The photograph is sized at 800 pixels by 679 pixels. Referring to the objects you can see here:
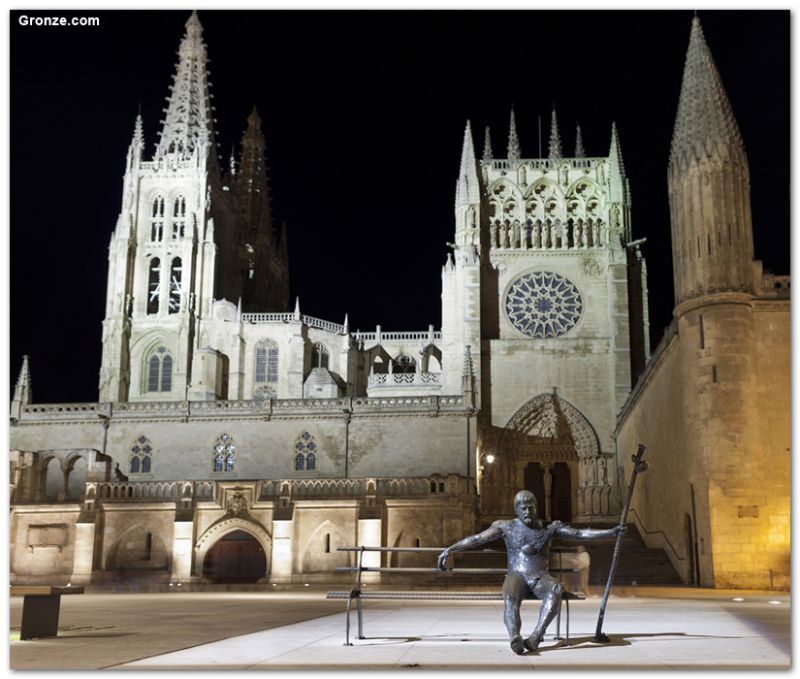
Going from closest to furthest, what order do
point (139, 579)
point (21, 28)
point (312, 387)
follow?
point (21, 28) < point (139, 579) < point (312, 387)

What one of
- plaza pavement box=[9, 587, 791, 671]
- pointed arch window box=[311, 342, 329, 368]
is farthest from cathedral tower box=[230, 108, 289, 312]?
plaza pavement box=[9, 587, 791, 671]

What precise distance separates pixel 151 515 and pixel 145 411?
1019 centimetres

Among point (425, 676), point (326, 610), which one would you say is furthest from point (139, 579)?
point (425, 676)

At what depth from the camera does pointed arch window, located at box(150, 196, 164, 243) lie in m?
65.9

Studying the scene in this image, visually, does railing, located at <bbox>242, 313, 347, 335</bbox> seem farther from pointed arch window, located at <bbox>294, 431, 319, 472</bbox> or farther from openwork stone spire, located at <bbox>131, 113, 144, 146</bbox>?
pointed arch window, located at <bbox>294, 431, 319, 472</bbox>

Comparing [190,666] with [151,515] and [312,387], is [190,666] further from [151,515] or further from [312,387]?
[312,387]

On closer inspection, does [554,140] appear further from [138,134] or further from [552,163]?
[138,134]

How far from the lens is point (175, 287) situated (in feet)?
212

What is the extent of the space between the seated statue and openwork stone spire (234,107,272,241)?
7398cm

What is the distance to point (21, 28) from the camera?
Result: 11086 mm

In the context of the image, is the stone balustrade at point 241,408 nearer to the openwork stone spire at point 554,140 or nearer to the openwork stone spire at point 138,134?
the openwork stone spire at point 554,140

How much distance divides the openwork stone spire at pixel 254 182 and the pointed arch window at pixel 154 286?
56.9 feet

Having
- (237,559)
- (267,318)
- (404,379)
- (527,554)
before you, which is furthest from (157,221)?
(527,554)

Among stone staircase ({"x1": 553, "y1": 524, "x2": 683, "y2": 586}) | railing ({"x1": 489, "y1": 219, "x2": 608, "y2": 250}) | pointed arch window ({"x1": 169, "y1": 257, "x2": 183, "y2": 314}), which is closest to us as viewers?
stone staircase ({"x1": 553, "y1": 524, "x2": 683, "y2": 586})
